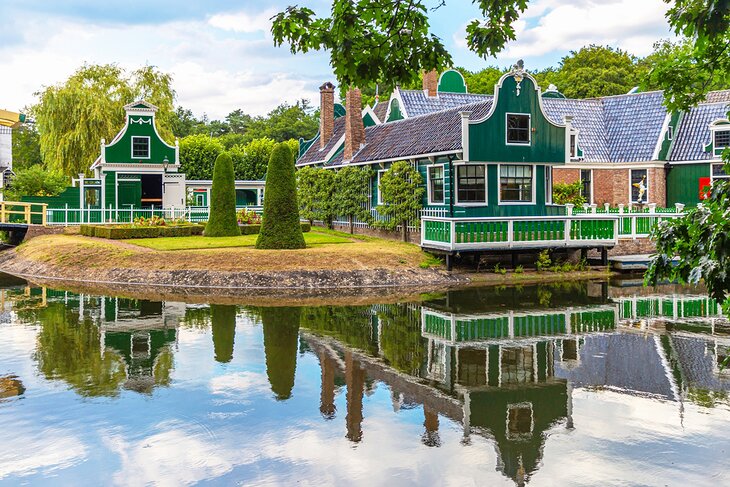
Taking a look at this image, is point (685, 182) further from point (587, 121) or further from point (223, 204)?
point (223, 204)

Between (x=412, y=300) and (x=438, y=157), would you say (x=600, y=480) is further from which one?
(x=438, y=157)

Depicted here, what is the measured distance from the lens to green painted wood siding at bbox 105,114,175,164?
39.8 meters

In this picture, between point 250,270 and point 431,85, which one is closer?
point 250,270

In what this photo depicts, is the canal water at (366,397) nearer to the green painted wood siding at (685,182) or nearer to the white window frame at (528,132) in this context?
the white window frame at (528,132)

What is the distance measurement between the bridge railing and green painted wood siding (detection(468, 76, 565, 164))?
21568 millimetres

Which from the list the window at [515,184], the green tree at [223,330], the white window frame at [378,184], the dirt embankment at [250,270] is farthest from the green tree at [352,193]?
the green tree at [223,330]

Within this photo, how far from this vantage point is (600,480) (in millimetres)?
7969

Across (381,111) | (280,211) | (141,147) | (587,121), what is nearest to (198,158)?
(381,111)

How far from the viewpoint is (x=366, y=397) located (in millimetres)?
11438

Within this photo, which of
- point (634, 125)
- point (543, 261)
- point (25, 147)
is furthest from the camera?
point (25, 147)

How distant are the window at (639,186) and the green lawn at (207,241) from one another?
50.1ft

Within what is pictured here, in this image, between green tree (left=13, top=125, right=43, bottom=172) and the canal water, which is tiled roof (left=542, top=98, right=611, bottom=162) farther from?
green tree (left=13, top=125, right=43, bottom=172)

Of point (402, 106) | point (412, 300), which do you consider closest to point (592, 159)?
point (402, 106)

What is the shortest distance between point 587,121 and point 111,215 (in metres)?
25.4
